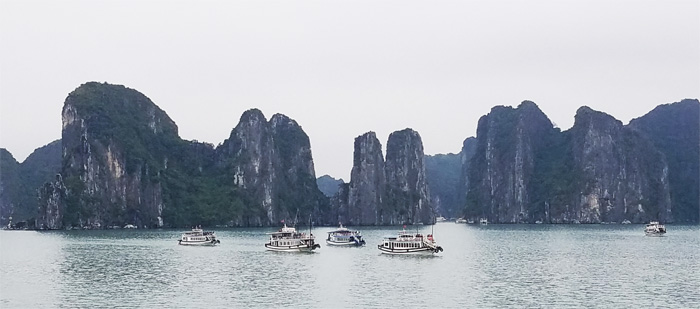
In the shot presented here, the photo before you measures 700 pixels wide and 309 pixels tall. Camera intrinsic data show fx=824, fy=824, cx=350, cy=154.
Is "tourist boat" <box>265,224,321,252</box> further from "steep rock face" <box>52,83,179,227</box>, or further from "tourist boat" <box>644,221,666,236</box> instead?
"steep rock face" <box>52,83,179,227</box>

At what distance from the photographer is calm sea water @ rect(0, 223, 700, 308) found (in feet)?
164

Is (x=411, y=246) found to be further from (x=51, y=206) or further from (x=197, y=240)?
(x=51, y=206)

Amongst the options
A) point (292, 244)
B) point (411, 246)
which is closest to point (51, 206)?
point (292, 244)

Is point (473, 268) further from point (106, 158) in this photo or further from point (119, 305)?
point (106, 158)

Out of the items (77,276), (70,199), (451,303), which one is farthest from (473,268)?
(70,199)

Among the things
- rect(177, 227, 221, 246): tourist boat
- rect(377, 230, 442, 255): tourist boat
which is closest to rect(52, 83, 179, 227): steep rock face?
rect(177, 227, 221, 246): tourist boat

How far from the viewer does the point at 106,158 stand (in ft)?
645

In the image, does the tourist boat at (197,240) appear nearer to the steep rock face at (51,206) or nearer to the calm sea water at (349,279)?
the calm sea water at (349,279)

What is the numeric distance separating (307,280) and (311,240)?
112ft

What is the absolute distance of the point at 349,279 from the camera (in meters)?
62.3

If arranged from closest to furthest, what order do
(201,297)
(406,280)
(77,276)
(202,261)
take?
(201,297) → (406,280) → (77,276) → (202,261)

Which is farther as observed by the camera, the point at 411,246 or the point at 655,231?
the point at 655,231

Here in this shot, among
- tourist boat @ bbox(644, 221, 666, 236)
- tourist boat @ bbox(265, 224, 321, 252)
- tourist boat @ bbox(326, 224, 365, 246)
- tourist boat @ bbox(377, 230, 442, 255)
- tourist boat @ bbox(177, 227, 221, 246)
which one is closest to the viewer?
tourist boat @ bbox(377, 230, 442, 255)

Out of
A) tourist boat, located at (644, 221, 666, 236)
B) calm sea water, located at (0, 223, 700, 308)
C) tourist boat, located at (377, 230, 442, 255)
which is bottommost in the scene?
calm sea water, located at (0, 223, 700, 308)
